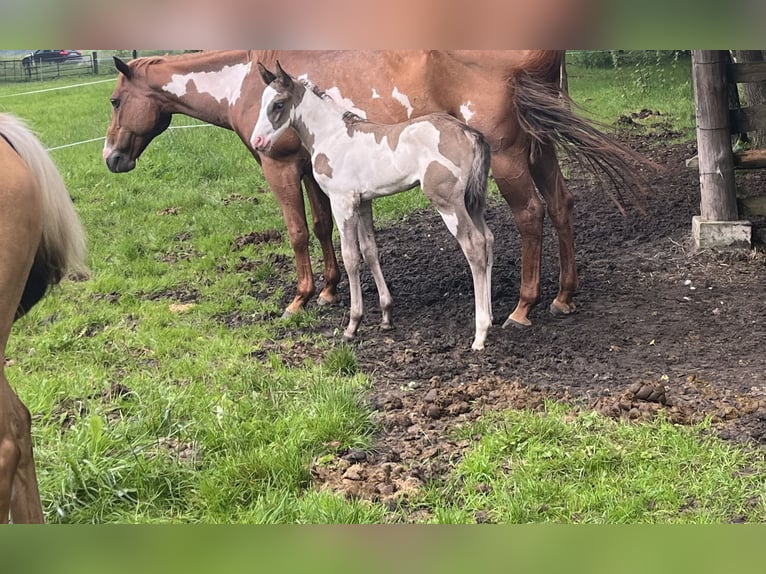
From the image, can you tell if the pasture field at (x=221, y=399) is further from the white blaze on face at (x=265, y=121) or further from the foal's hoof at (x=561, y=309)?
the foal's hoof at (x=561, y=309)

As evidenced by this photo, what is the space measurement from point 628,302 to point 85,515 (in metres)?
2.93

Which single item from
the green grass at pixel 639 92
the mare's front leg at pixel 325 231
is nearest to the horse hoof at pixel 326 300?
the mare's front leg at pixel 325 231

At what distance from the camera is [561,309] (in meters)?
3.80

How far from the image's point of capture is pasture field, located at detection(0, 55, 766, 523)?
2.48 metres

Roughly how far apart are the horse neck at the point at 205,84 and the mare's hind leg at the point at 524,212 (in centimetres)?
151

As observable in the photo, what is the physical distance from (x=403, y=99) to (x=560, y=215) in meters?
1.07

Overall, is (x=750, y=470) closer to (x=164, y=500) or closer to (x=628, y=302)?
(x=628, y=302)

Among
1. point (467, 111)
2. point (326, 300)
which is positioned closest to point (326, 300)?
point (326, 300)

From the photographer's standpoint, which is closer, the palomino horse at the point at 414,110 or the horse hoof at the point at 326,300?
the palomino horse at the point at 414,110

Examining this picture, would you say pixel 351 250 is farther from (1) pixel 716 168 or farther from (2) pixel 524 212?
(1) pixel 716 168

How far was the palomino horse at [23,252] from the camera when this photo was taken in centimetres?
212

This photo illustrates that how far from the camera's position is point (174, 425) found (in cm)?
285

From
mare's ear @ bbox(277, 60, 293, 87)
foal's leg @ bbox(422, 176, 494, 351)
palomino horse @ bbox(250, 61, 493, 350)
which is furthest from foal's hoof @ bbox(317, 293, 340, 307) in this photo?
mare's ear @ bbox(277, 60, 293, 87)
